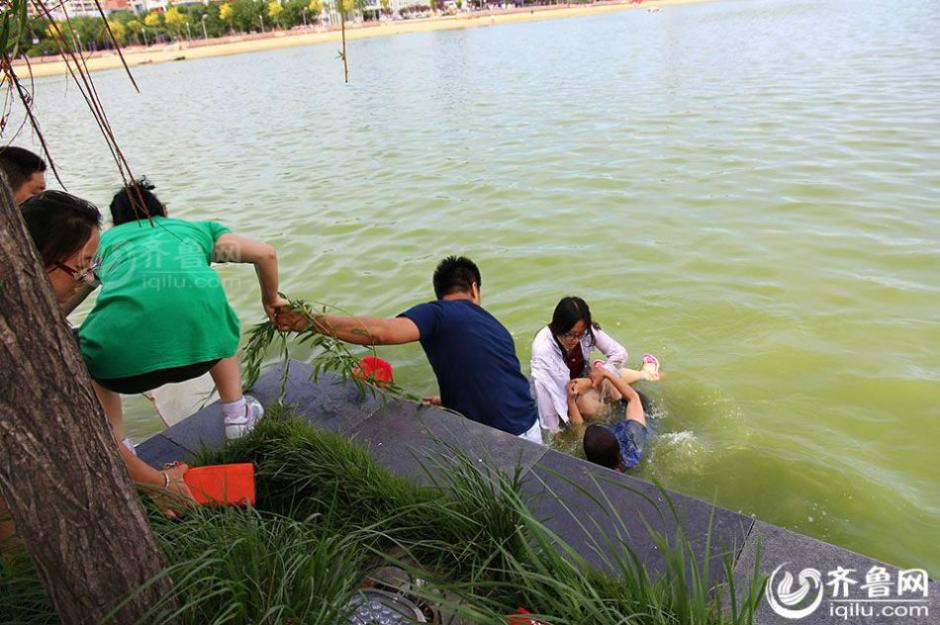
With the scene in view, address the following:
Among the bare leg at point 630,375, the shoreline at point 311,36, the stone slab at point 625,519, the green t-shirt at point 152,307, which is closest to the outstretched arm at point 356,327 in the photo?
the green t-shirt at point 152,307

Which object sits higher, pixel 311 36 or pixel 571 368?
pixel 311 36

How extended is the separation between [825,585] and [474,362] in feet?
6.14

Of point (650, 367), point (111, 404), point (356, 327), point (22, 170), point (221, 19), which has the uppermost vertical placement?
point (221, 19)

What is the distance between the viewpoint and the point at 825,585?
2.28 meters

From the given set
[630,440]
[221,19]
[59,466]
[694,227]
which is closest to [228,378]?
[59,466]

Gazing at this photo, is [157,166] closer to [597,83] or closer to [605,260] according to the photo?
[605,260]

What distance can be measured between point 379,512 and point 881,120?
41.6 ft

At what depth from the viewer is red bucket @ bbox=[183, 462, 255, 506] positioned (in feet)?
8.94

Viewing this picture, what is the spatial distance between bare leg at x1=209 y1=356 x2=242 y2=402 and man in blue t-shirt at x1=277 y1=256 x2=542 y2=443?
0.44m

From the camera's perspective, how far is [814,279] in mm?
6453

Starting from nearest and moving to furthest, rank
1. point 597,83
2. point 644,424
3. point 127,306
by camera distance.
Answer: point 127,306 → point 644,424 → point 597,83

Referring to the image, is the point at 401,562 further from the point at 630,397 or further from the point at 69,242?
the point at 630,397

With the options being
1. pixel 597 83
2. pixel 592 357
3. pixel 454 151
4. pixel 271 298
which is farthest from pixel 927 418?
pixel 597 83

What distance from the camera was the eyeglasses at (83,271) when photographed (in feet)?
9.02
